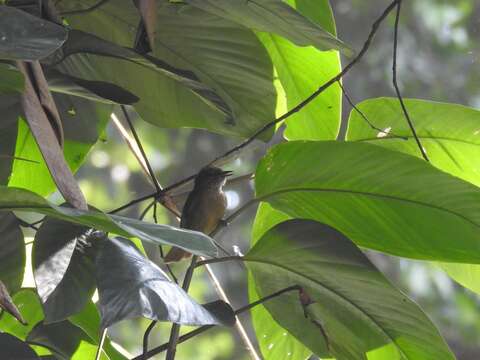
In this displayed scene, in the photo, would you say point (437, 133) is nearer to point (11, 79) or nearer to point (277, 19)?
point (277, 19)

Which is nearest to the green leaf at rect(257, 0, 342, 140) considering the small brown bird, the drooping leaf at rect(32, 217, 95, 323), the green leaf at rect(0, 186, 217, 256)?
the small brown bird

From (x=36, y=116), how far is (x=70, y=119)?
17.0 inches

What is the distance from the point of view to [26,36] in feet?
2.88

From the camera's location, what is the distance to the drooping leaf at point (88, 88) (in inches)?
43.1

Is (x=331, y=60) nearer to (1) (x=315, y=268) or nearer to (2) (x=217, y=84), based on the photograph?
(2) (x=217, y=84)

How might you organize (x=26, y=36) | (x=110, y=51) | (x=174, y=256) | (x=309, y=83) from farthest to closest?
(x=309, y=83)
(x=174, y=256)
(x=110, y=51)
(x=26, y=36)

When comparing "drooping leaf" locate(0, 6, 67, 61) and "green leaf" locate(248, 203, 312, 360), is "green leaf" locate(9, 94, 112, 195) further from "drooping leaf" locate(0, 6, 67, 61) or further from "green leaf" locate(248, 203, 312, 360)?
"drooping leaf" locate(0, 6, 67, 61)

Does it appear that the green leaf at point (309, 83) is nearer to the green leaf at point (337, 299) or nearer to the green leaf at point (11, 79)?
the green leaf at point (337, 299)

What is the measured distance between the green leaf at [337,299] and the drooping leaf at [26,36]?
0.38 metres

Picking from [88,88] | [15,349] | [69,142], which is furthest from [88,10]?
[15,349]

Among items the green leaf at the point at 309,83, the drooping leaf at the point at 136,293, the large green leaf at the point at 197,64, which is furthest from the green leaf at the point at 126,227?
the green leaf at the point at 309,83

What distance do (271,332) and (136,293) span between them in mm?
601

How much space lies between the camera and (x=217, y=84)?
4.36ft

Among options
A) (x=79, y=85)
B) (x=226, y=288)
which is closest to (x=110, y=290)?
(x=79, y=85)
